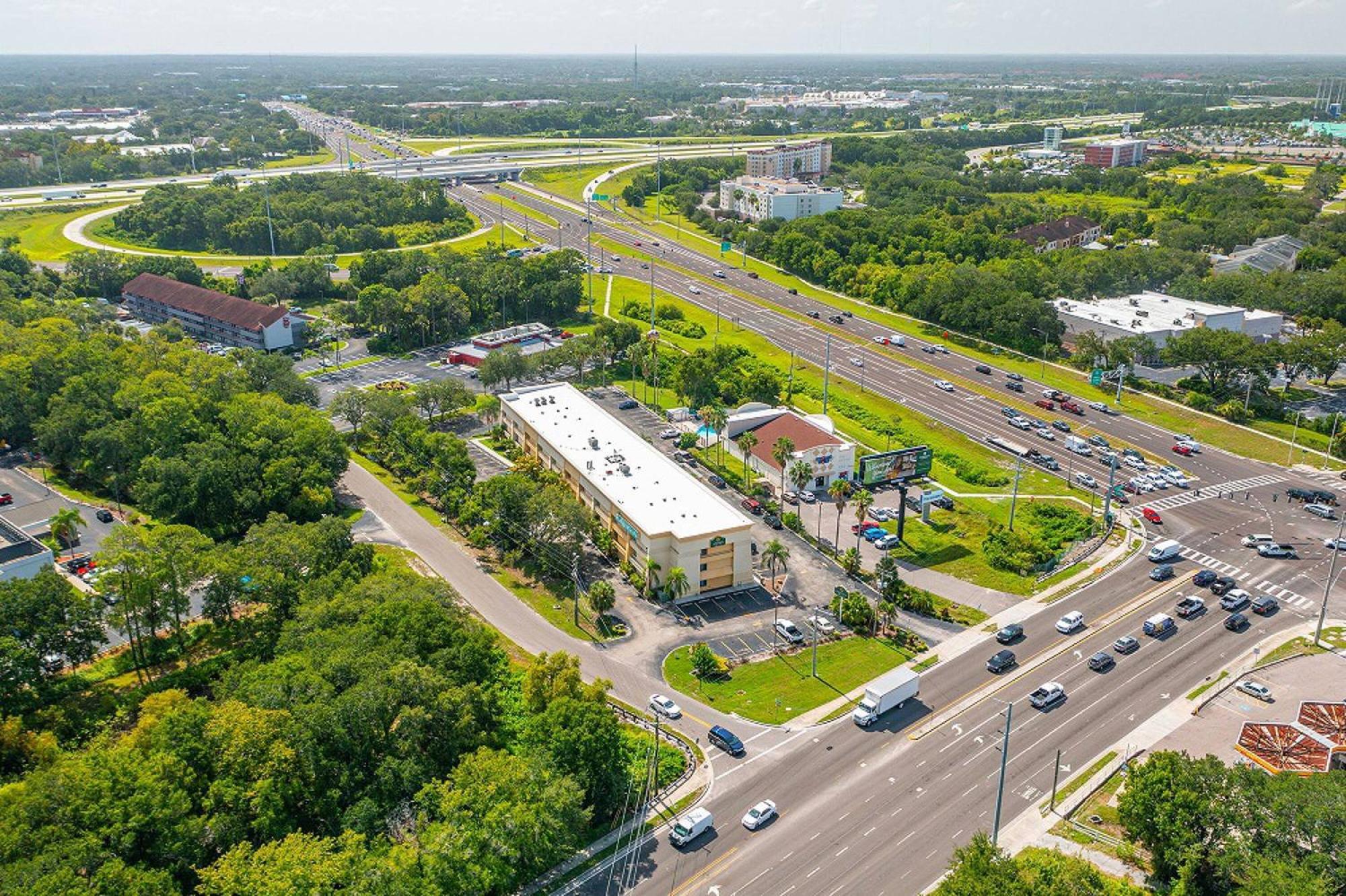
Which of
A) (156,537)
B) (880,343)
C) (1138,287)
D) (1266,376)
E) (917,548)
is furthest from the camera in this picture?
(1138,287)

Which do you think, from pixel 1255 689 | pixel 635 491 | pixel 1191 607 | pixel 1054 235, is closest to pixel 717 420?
pixel 635 491

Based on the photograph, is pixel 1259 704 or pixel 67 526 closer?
pixel 1259 704

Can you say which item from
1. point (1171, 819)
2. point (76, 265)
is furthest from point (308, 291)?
point (1171, 819)

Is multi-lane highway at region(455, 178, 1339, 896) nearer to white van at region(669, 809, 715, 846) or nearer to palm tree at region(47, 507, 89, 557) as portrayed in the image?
white van at region(669, 809, 715, 846)

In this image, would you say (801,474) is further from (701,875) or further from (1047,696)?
(701,875)

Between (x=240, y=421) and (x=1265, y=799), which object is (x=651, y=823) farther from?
(x=240, y=421)

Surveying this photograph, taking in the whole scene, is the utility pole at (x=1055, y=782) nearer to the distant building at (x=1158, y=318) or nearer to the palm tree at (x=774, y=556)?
the palm tree at (x=774, y=556)
